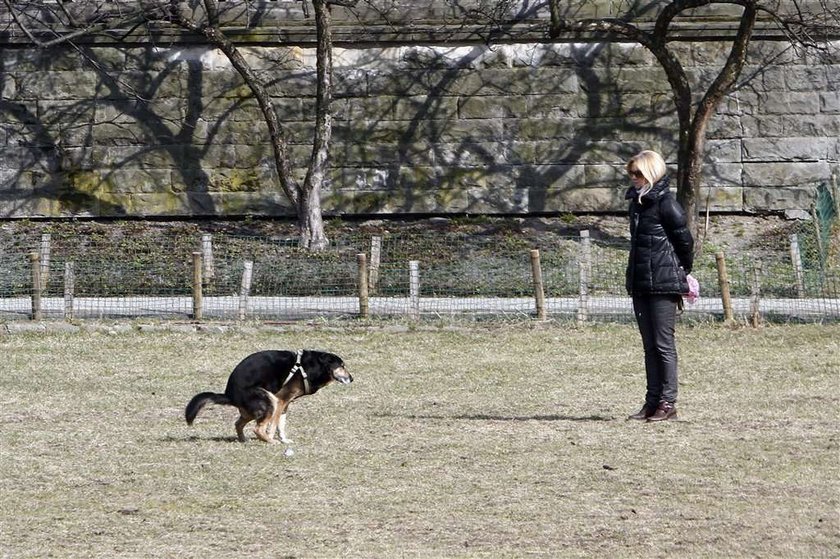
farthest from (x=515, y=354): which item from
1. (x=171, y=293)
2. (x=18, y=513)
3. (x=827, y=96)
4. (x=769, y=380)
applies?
(x=827, y=96)

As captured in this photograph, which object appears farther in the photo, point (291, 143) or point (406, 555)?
point (291, 143)

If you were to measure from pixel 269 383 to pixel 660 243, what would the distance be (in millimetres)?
3057

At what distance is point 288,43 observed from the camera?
2511 cm

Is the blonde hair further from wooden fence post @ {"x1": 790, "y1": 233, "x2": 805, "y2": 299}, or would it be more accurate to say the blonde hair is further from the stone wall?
the stone wall

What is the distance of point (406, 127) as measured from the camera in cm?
2489

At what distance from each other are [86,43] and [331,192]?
5181 millimetres

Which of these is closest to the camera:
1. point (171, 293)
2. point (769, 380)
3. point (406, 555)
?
point (406, 555)

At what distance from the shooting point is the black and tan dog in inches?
377

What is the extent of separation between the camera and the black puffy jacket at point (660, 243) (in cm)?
1030

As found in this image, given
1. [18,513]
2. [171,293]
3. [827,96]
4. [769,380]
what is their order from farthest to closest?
1. [827,96]
2. [171,293]
3. [769,380]
4. [18,513]

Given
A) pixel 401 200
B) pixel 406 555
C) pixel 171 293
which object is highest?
pixel 401 200

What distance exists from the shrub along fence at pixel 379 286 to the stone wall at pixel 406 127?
352 centimetres

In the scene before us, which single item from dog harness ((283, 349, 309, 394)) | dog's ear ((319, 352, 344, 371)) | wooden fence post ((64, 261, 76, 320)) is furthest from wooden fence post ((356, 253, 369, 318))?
dog harness ((283, 349, 309, 394))

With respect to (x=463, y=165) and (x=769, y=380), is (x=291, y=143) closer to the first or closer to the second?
(x=463, y=165)
